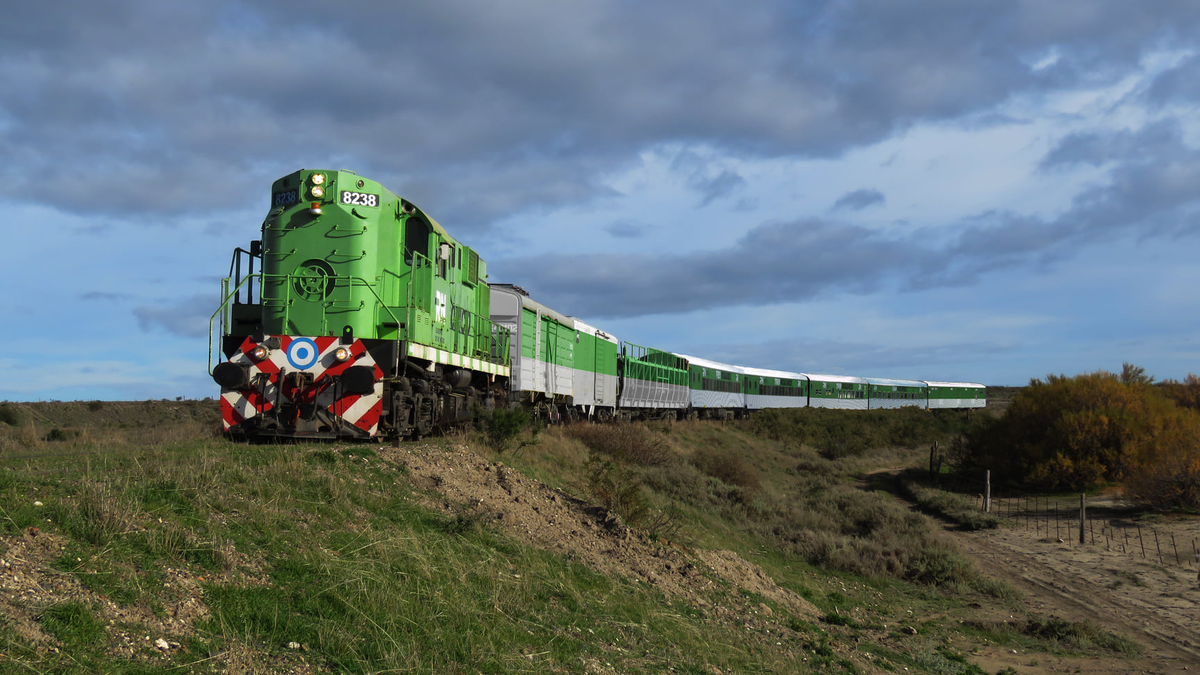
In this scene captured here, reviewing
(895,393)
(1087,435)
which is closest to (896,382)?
(895,393)

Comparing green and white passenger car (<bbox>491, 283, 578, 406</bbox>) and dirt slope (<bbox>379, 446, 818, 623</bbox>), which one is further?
green and white passenger car (<bbox>491, 283, 578, 406</bbox>)

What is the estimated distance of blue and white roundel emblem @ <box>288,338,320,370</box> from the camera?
1159cm

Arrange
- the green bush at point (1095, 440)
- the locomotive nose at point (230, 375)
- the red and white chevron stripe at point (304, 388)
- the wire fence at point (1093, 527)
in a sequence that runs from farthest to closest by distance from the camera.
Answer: the green bush at point (1095, 440), the wire fence at point (1093, 527), the red and white chevron stripe at point (304, 388), the locomotive nose at point (230, 375)

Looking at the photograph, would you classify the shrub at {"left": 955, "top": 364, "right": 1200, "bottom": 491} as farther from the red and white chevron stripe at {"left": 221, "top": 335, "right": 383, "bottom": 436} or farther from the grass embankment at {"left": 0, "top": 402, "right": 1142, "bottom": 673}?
the red and white chevron stripe at {"left": 221, "top": 335, "right": 383, "bottom": 436}

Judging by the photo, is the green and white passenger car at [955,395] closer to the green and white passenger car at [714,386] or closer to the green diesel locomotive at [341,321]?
the green and white passenger car at [714,386]

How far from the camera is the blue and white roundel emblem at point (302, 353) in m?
11.6

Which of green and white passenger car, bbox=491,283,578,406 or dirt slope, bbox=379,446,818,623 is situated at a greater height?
green and white passenger car, bbox=491,283,578,406

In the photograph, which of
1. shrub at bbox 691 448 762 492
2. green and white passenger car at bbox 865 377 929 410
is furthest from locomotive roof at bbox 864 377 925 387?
shrub at bbox 691 448 762 492

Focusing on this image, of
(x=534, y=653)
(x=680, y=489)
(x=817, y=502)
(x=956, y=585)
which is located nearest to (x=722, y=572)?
(x=534, y=653)

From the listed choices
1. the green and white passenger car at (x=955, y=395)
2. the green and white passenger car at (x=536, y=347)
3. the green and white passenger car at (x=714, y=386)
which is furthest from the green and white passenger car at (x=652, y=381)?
the green and white passenger car at (x=955, y=395)

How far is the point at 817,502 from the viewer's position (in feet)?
77.6

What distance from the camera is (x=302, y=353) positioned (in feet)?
38.1

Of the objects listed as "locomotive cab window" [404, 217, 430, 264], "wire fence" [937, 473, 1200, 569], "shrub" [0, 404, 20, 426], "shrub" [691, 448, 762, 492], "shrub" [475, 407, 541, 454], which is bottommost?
"wire fence" [937, 473, 1200, 569]

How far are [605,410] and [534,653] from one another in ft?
96.6
